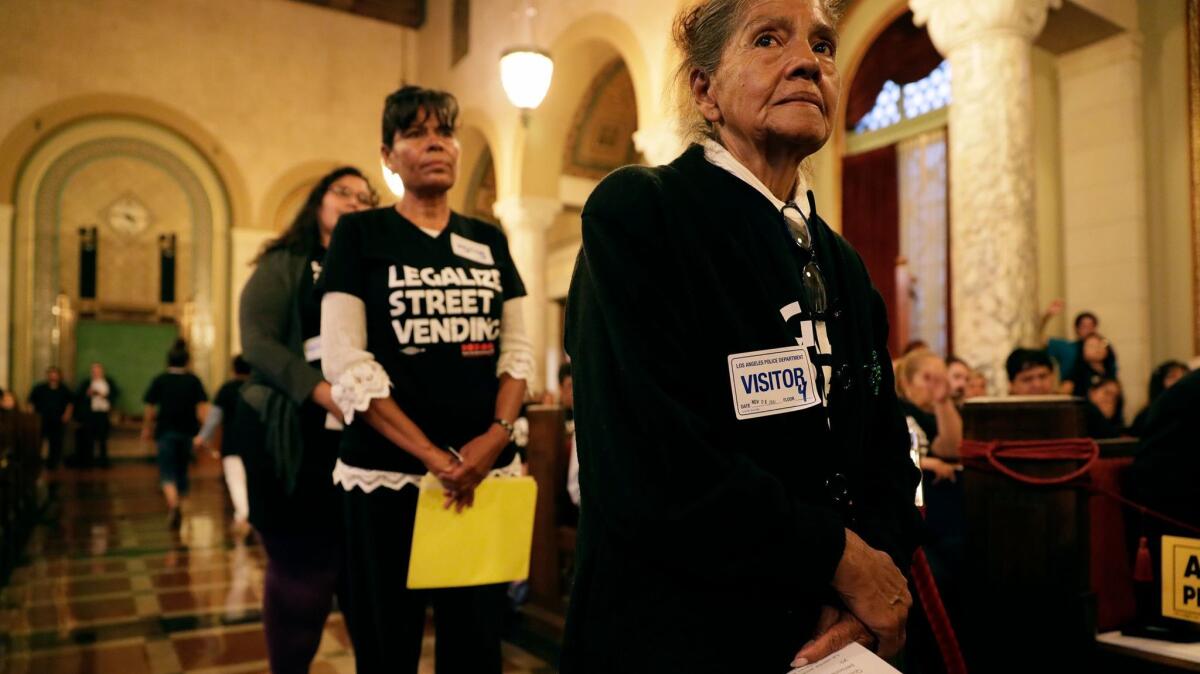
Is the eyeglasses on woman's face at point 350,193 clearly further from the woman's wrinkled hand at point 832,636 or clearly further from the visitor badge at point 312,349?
the woman's wrinkled hand at point 832,636

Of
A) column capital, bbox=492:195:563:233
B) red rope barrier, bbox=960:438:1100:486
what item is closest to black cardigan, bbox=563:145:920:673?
red rope barrier, bbox=960:438:1100:486

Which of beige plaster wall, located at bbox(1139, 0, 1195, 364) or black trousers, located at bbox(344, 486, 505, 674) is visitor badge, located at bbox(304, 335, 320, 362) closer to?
black trousers, located at bbox(344, 486, 505, 674)

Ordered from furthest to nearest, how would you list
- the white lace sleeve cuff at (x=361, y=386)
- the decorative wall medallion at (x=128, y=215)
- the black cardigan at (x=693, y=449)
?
1. the decorative wall medallion at (x=128, y=215)
2. the white lace sleeve cuff at (x=361, y=386)
3. the black cardigan at (x=693, y=449)

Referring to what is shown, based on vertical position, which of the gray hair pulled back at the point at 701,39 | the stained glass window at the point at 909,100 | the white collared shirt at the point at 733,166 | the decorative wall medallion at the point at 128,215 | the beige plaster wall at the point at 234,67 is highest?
the beige plaster wall at the point at 234,67

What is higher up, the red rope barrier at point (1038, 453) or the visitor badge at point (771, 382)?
the visitor badge at point (771, 382)

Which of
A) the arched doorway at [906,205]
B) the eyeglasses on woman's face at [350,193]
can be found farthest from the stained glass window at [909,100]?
the eyeglasses on woman's face at [350,193]

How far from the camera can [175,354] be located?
732 centimetres

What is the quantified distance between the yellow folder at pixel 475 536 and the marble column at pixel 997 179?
168 inches

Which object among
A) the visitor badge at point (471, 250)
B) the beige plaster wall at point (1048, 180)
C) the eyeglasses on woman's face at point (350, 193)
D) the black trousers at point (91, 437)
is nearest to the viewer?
the visitor badge at point (471, 250)

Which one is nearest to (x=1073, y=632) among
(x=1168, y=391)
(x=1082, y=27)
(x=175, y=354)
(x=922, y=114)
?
(x=1168, y=391)

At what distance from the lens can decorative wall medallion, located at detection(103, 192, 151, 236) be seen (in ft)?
46.3

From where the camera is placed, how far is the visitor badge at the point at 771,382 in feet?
3.22

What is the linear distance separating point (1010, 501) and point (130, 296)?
15009 mm

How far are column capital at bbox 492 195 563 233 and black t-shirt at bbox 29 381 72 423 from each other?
6.76 metres
